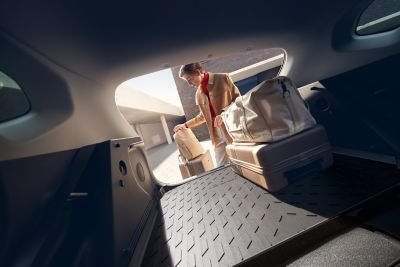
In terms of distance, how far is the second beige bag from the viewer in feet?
10.3

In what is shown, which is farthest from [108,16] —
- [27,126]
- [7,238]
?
[7,238]

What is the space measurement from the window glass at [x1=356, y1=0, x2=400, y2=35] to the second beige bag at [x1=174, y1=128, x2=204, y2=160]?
2.29 metres

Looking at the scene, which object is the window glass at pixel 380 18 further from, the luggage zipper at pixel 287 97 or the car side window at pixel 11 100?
the car side window at pixel 11 100

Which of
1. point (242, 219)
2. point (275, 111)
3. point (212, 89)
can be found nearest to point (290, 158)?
point (275, 111)

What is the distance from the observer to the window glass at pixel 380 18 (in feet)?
5.17

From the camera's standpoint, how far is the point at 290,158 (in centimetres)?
136

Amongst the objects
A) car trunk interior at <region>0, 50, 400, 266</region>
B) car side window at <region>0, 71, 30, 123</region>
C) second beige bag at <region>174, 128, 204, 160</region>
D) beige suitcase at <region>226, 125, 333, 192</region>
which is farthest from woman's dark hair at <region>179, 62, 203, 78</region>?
car side window at <region>0, 71, 30, 123</region>

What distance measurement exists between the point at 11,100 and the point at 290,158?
5.08 ft

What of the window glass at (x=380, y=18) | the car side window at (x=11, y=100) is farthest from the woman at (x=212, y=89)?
the car side window at (x=11, y=100)

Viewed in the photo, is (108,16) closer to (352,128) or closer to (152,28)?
(152,28)

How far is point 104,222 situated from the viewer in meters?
0.92

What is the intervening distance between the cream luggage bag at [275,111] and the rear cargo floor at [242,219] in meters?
0.38

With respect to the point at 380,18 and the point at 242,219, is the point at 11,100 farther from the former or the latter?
the point at 380,18

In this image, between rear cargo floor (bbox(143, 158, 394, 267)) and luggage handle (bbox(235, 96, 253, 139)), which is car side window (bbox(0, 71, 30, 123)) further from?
luggage handle (bbox(235, 96, 253, 139))
